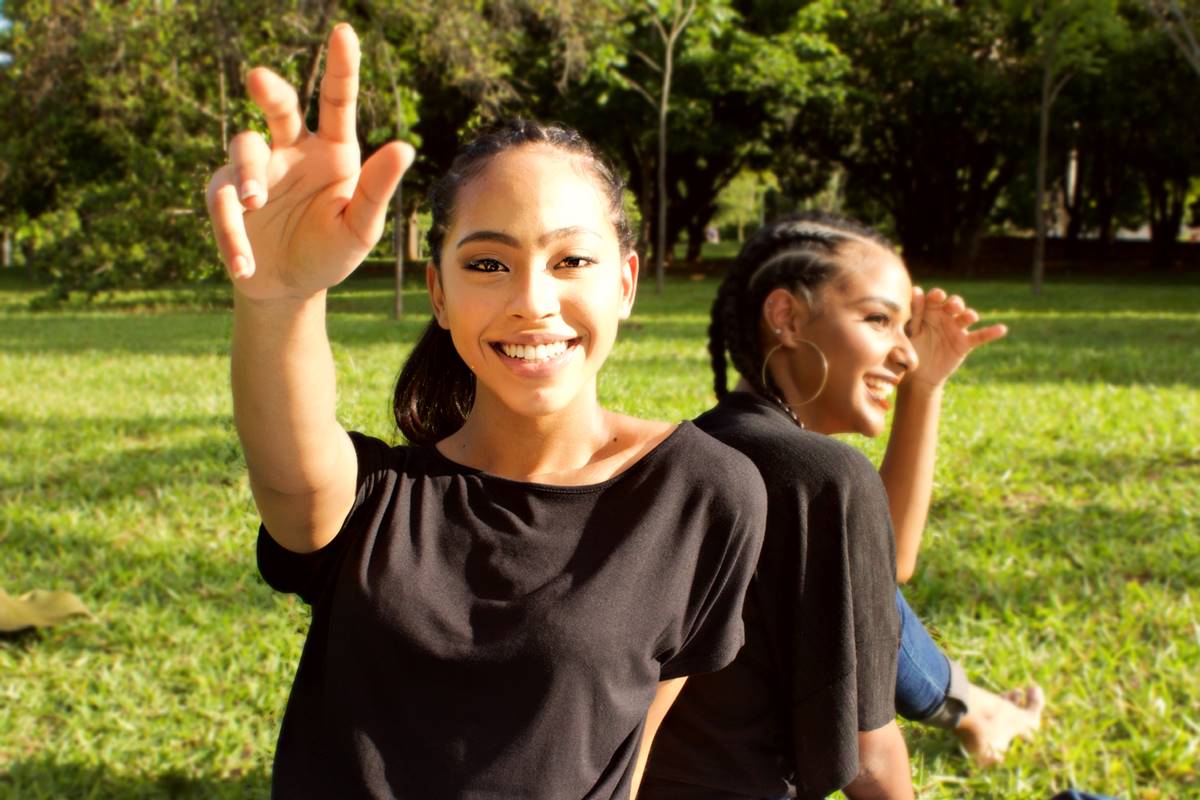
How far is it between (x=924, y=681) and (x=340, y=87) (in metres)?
1.95

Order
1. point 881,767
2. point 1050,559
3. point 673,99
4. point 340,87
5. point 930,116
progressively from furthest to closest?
point 930,116 → point 673,99 → point 1050,559 → point 881,767 → point 340,87

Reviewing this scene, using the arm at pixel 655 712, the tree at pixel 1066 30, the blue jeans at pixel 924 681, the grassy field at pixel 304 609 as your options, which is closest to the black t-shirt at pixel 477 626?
the arm at pixel 655 712

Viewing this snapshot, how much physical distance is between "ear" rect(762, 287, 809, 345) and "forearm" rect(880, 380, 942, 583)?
14.1 inches

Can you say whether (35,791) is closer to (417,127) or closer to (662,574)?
(662,574)

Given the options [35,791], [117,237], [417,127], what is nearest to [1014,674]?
[35,791]

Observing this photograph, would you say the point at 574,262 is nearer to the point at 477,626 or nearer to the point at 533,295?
the point at 533,295

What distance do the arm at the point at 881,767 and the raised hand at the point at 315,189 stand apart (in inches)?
46.5

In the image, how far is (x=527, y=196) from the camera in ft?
5.34

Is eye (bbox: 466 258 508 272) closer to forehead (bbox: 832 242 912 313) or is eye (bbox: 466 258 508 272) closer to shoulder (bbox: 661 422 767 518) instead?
shoulder (bbox: 661 422 767 518)

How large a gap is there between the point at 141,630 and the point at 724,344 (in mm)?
2105

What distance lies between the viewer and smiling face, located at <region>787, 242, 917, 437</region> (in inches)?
92.9

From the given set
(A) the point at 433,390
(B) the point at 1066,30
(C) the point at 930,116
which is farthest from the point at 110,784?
(C) the point at 930,116

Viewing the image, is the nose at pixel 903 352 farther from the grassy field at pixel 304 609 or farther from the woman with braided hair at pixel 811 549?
the grassy field at pixel 304 609

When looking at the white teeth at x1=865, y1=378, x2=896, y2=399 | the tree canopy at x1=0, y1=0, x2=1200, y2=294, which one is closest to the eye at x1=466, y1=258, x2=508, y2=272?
the white teeth at x1=865, y1=378, x2=896, y2=399
